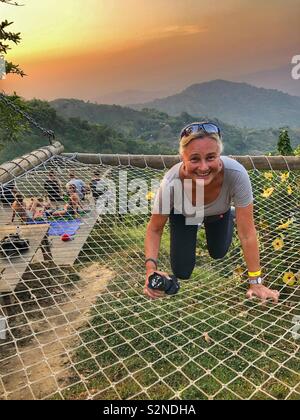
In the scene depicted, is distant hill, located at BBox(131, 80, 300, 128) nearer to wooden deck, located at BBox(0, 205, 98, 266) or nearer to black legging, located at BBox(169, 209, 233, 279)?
wooden deck, located at BBox(0, 205, 98, 266)

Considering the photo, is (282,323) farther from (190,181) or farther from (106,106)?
(106,106)

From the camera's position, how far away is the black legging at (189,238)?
6.86 feet

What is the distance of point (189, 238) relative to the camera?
2131 mm

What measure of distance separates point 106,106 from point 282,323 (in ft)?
170

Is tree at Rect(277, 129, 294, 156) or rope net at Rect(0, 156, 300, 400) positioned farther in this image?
tree at Rect(277, 129, 294, 156)

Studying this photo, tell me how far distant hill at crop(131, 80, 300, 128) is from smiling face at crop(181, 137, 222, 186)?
8814 centimetres

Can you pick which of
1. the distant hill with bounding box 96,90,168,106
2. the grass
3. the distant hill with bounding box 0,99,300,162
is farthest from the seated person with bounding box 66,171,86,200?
the distant hill with bounding box 96,90,168,106

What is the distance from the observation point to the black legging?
209cm

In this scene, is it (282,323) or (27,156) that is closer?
(282,323)

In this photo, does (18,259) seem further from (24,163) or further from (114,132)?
(114,132)

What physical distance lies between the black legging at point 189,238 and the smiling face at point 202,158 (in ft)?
1.47

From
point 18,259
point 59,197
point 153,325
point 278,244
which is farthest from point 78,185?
point 278,244
